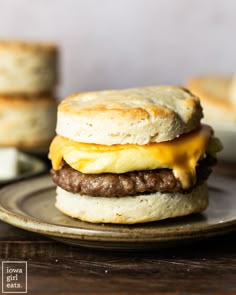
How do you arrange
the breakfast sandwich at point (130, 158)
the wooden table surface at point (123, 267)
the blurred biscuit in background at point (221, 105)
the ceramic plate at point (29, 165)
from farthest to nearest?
the blurred biscuit in background at point (221, 105) → the ceramic plate at point (29, 165) → the breakfast sandwich at point (130, 158) → the wooden table surface at point (123, 267)

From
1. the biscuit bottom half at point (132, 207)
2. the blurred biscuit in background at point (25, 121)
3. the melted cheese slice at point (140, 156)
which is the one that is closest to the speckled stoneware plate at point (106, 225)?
the biscuit bottom half at point (132, 207)

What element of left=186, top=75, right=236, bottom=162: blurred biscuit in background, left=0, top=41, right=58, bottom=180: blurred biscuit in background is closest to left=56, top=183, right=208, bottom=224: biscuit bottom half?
left=186, top=75, right=236, bottom=162: blurred biscuit in background

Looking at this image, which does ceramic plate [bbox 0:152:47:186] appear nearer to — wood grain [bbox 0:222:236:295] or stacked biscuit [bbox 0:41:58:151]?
stacked biscuit [bbox 0:41:58:151]

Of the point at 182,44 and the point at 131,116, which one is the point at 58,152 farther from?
the point at 182,44

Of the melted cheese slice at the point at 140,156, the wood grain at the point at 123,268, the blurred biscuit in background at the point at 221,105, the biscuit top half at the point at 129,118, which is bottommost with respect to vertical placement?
the blurred biscuit in background at the point at 221,105

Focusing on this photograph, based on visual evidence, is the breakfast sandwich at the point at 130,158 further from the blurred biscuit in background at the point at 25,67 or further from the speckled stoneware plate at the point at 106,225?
the blurred biscuit in background at the point at 25,67

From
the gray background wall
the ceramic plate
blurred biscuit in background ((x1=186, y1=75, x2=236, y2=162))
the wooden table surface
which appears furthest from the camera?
the gray background wall
